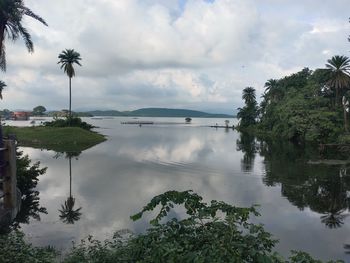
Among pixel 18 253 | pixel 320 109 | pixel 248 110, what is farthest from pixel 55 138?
pixel 248 110

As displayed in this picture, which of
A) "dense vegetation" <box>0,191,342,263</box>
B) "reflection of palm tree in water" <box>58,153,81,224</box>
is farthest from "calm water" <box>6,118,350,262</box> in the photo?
"dense vegetation" <box>0,191,342,263</box>

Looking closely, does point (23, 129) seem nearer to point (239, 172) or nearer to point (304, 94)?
point (239, 172)

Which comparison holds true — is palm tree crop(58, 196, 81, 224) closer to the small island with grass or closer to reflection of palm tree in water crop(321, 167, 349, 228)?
reflection of palm tree in water crop(321, 167, 349, 228)

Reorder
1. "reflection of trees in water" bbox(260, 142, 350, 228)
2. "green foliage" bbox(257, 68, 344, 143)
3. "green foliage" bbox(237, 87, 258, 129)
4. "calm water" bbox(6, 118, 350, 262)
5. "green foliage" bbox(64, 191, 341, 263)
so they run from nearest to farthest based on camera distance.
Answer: "green foliage" bbox(64, 191, 341, 263) < "calm water" bbox(6, 118, 350, 262) < "reflection of trees in water" bbox(260, 142, 350, 228) < "green foliage" bbox(257, 68, 344, 143) < "green foliage" bbox(237, 87, 258, 129)

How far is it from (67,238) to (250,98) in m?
136

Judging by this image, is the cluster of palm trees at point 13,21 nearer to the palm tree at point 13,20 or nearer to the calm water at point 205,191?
the palm tree at point 13,20

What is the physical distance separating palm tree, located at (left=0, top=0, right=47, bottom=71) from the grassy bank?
35268mm

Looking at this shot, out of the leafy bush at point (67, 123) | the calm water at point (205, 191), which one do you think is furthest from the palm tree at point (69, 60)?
the calm water at point (205, 191)

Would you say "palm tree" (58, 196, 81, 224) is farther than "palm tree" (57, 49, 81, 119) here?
No

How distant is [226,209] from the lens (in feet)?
A: 23.8

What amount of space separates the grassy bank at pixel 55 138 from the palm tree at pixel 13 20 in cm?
3527

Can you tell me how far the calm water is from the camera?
18797 mm

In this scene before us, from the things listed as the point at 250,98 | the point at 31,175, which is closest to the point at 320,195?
the point at 31,175

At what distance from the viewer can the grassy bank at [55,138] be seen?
218 feet
